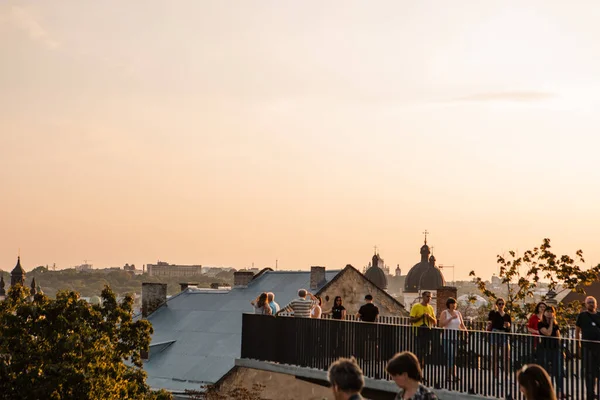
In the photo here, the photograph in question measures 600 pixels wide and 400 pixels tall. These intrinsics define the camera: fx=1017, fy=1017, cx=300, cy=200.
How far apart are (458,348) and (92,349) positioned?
16284mm

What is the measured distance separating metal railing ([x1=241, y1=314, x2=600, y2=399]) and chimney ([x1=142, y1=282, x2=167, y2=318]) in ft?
100

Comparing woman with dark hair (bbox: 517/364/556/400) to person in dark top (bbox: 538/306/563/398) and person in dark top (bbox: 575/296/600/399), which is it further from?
person in dark top (bbox: 538/306/563/398)

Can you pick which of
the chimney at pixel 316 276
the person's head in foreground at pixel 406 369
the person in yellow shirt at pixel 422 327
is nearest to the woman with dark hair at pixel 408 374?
the person's head in foreground at pixel 406 369

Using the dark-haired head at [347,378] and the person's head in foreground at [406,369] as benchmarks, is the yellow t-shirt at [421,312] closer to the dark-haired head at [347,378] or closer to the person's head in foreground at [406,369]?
the person's head in foreground at [406,369]

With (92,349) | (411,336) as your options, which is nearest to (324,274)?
(92,349)

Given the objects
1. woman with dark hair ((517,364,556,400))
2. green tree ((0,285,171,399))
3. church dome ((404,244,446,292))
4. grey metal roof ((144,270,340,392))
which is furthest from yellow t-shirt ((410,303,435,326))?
church dome ((404,244,446,292))

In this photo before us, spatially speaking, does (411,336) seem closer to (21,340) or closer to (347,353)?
(347,353)

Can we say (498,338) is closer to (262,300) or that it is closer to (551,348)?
(551,348)

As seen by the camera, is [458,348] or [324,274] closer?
[458,348]

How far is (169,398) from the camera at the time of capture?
35.1 meters

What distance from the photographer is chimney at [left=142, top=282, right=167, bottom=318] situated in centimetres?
5600

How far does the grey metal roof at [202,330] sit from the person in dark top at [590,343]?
2510 cm

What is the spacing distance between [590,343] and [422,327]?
4465 mm

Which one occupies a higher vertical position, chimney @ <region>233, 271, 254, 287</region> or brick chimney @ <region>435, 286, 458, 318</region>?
chimney @ <region>233, 271, 254, 287</region>
